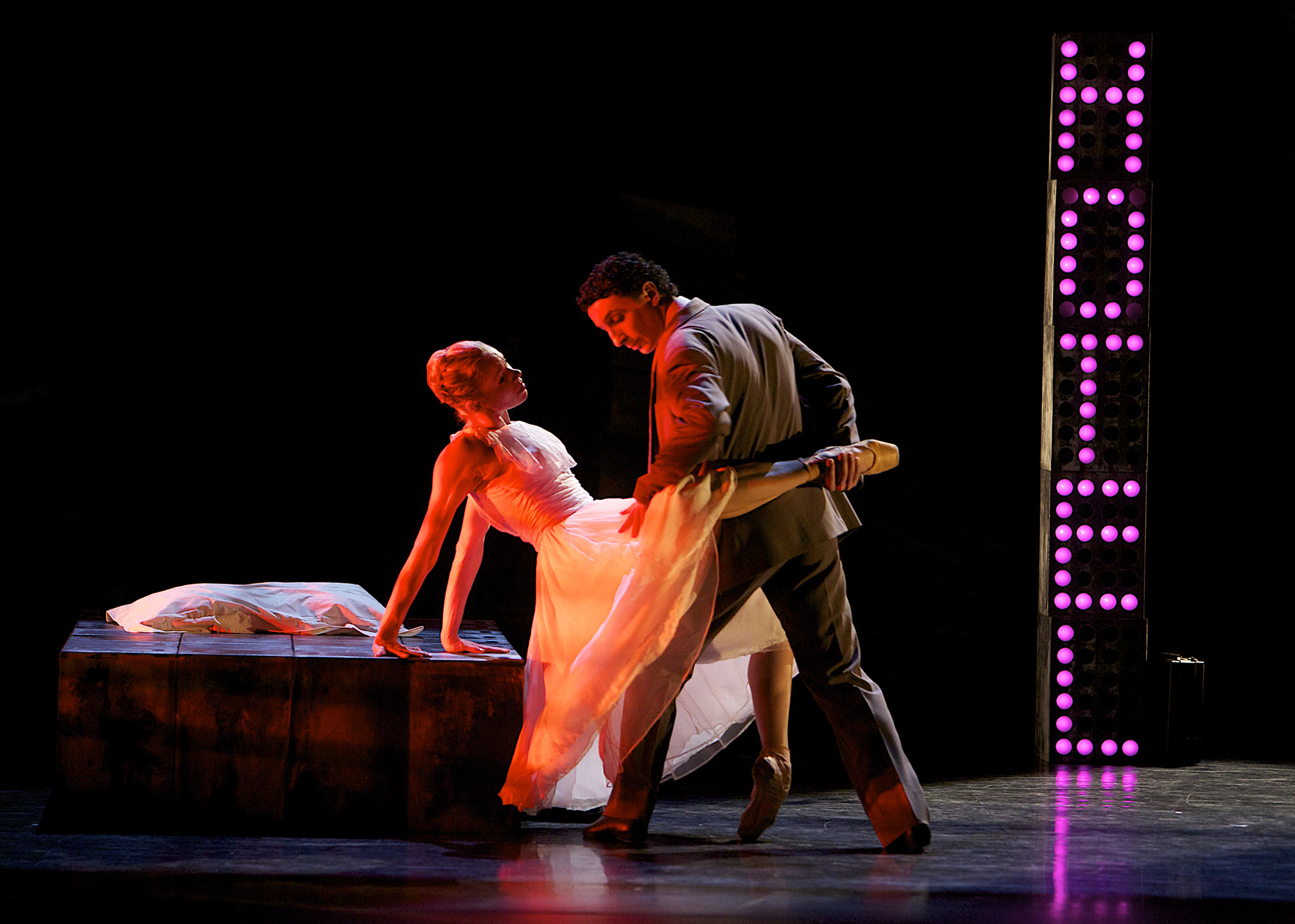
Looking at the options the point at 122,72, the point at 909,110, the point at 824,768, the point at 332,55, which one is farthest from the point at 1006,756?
the point at 122,72

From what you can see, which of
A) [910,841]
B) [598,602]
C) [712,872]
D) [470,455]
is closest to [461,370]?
[470,455]

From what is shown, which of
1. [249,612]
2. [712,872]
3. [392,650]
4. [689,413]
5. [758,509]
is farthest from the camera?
[249,612]

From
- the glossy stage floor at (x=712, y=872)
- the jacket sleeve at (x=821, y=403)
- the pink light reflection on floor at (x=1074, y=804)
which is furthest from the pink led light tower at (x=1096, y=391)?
the jacket sleeve at (x=821, y=403)

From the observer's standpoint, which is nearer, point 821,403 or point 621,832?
point 621,832

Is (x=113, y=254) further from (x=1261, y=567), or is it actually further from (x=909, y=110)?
(x=1261, y=567)

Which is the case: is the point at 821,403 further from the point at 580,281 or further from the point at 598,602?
the point at 580,281

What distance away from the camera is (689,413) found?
123 inches

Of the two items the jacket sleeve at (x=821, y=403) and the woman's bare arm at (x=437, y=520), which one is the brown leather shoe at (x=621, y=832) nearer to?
the woman's bare arm at (x=437, y=520)

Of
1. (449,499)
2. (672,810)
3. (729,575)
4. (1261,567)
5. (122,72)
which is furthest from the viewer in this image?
(1261,567)

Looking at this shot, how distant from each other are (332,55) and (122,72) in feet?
2.69

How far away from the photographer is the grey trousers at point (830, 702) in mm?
3188

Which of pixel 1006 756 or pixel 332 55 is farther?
pixel 332 55

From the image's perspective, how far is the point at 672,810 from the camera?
3850 millimetres

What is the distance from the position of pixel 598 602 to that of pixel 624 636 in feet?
1.08
